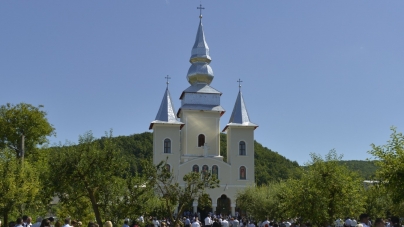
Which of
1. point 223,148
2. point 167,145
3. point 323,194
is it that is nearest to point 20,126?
point 167,145

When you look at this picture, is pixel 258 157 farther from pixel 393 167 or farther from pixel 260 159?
pixel 393 167

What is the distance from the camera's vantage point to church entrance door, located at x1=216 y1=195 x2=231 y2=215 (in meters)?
54.3

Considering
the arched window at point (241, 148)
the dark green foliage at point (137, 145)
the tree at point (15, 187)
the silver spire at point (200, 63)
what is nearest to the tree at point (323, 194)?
the tree at point (15, 187)

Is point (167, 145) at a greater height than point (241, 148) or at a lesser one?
greater

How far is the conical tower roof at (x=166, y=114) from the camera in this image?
2178 inches

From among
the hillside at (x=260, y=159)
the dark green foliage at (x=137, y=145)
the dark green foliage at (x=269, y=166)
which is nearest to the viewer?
the dark green foliage at (x=269, y=166)

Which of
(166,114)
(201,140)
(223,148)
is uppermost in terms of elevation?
(166,114)

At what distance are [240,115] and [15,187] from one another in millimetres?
35976

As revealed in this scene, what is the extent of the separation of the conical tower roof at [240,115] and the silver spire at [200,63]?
4215 millimetres

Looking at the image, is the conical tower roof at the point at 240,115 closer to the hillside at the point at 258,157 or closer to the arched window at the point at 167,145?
the arched window at the point at 167,145

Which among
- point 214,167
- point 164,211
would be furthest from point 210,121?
point 164,211

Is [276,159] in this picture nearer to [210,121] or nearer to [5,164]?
[210,121]

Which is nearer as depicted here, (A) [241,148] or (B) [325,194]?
(B) [325,194]

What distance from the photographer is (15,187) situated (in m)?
24.1
